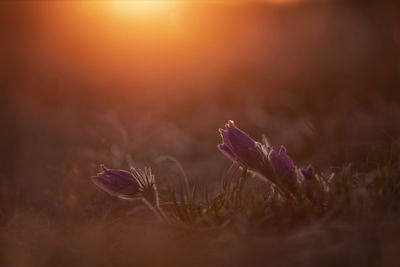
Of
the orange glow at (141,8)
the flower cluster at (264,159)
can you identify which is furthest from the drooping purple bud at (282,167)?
the orange glow at (141,8)

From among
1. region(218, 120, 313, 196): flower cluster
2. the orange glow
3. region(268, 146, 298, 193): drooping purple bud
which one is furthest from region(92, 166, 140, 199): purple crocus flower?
the orange glow

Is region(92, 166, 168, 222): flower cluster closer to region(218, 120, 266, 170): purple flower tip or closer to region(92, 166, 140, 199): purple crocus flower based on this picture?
region(92, 166, 140, 199): purple crocus flower

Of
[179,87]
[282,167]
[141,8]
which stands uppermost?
[141,8]

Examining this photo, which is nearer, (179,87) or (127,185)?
(127,185)

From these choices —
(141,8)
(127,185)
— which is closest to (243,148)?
(127,185)

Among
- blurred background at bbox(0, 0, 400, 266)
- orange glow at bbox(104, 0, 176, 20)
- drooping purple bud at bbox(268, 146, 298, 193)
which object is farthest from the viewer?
orange glow at bbox(104, 0, 176, 20)

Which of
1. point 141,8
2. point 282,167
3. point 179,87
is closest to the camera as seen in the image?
point 282,167

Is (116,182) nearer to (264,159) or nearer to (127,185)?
(127,185)

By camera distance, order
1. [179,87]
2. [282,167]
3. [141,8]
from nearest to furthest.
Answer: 1. [282,167]
2. [179,87]
3. [141,8]
